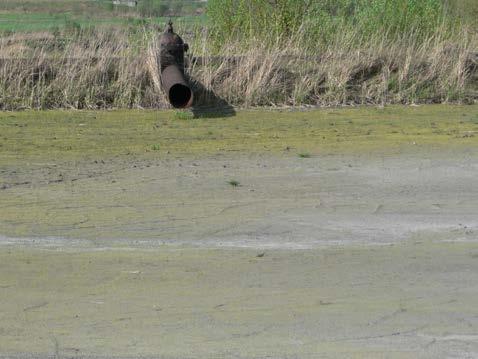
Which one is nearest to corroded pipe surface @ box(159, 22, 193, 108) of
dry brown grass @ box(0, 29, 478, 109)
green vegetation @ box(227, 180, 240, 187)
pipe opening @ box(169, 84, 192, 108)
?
pipe opening @ box(169, 84, 192, 108)

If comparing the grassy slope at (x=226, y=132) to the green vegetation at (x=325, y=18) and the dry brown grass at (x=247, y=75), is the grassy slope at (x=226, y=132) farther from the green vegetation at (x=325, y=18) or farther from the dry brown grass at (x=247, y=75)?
the green vegetation at (x=325, y=18)

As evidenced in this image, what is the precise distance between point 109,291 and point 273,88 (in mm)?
9844

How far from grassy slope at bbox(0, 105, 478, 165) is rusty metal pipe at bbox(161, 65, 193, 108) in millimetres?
252

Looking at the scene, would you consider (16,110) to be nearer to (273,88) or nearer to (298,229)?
(273,88)

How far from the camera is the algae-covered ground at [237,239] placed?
6398 mm

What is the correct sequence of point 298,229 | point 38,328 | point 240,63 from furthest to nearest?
point 240,63, point 298,229, point 38,328

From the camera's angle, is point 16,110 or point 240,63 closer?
point 16,110

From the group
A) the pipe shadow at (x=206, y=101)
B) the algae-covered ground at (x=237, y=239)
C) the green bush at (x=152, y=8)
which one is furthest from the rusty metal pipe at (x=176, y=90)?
the green bush at (x=152, y=8)

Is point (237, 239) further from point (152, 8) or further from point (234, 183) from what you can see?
point (152, 8)

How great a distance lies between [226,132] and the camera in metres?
14.6

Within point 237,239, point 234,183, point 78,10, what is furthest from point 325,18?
point 78,10

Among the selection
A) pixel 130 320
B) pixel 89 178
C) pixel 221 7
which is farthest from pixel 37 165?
pixel 221 7

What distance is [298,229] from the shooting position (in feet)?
30.3

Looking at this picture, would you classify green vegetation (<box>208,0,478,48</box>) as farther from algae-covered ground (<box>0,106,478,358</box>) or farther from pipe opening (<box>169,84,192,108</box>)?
algae-covered ground (<box>0,106,478,358</box>)
